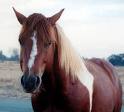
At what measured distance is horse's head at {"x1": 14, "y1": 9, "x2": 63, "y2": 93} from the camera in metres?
7.36

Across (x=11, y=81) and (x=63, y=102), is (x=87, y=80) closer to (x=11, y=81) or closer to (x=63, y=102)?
(x=63, y=102)

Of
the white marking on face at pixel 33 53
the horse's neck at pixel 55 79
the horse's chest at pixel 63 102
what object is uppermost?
the white marking on face at pixel 33 53

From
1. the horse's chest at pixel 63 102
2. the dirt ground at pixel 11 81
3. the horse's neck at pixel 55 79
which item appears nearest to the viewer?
the horse's neck at pixel 55 79

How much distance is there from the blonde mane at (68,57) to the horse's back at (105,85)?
0.59 m

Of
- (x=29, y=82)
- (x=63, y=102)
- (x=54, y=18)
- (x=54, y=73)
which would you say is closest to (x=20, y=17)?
(x=54, y=18)

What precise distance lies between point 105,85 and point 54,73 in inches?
58.0

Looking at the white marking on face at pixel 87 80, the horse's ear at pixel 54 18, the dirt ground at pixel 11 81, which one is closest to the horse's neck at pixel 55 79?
the white marking on face at pixel 87 80

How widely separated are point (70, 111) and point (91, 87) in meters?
0.55

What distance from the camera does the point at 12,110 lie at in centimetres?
2061

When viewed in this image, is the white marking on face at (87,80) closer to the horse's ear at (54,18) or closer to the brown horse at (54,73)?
the brown horse at (54,73)

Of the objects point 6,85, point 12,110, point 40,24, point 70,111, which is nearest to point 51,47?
point 40,24

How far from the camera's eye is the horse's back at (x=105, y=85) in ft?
29.0

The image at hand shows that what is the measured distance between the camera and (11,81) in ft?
100

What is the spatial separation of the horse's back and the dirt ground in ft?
57.0
